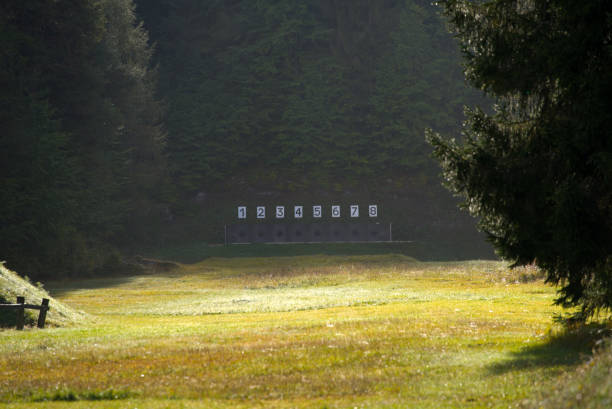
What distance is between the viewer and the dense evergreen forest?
6838cm

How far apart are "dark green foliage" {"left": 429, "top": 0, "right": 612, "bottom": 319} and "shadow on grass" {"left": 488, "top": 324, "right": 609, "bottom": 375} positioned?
0.59 m

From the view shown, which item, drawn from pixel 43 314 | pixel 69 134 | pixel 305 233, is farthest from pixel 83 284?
pixel 305 233

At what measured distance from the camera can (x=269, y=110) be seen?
3063 inches

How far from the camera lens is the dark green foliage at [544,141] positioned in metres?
12.7

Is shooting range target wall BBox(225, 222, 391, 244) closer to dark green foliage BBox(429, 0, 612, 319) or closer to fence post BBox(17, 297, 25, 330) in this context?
fence post BBox(17, 297, 25, 330)

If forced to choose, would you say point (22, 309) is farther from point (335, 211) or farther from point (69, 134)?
point (335, 211)

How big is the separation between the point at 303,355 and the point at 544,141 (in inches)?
254

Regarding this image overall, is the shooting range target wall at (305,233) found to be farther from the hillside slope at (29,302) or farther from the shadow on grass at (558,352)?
the shadow on grass at (558,352)

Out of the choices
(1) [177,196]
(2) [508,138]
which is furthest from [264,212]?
(2) [508,138]

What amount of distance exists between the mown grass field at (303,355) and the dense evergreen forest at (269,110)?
1505 inches

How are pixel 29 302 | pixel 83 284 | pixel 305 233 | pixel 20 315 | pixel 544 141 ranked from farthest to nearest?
pixel 305 233 → pixel 83 284 → pixel 29 302 → pixel 20 315 → pixel 544 141

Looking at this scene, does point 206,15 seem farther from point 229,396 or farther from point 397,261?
point 229,396

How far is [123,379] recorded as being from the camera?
42.2 feet

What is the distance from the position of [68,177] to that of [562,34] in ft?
139
